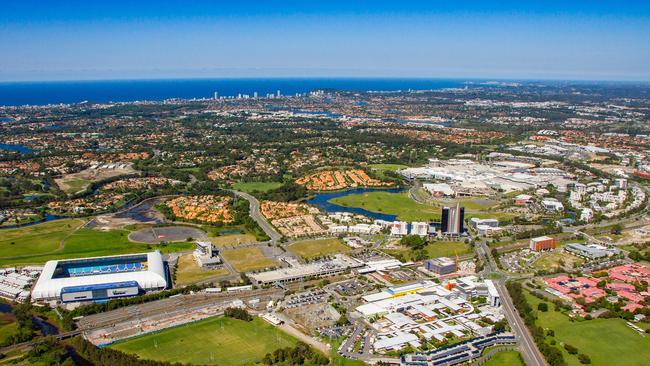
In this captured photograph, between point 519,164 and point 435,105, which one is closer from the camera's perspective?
point 519,164

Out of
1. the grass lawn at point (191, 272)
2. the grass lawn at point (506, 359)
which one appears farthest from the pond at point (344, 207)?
the grass lawn at point (506, 359)

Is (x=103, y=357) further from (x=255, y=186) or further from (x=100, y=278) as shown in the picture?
(x=255, y=186)

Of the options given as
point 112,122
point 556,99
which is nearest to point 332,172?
point 112,122

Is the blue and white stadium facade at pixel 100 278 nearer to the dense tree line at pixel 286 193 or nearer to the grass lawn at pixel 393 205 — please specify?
the dense tree line at pixel 286 193

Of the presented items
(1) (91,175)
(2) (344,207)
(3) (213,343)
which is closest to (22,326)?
(3) (213,343)

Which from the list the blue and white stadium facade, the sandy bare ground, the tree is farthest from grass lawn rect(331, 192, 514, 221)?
the sandy bare ground

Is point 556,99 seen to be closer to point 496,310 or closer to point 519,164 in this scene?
point 519,164
